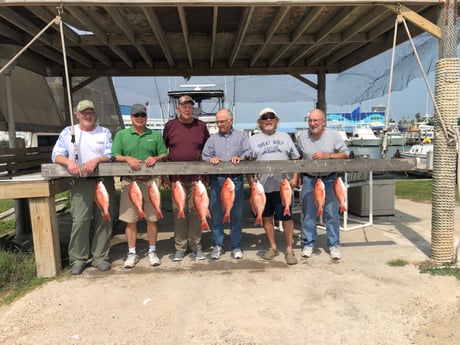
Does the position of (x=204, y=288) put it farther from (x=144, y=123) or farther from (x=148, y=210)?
(x=144, y=123)

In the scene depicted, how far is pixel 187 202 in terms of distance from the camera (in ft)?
14.6

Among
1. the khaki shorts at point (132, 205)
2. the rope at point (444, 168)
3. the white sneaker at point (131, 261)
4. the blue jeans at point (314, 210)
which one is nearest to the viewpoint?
the rope at point (444, 168)

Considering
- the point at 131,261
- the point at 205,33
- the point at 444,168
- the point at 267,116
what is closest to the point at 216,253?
the point at 131,261

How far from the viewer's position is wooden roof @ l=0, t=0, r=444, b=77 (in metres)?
4.19

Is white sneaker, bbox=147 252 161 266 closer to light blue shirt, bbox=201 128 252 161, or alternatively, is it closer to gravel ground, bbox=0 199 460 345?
gravel ground, bbox=0 199 460 345

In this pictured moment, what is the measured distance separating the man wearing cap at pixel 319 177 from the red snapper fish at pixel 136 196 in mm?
2060

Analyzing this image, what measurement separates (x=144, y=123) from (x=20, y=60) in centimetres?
363

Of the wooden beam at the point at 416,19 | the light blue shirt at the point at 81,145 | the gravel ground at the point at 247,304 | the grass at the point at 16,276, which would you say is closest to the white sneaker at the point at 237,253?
the gravel ground at the point at 247,304

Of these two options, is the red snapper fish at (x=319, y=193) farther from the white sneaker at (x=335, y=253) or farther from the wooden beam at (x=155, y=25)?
the wooden beam at (x=155, y=25)

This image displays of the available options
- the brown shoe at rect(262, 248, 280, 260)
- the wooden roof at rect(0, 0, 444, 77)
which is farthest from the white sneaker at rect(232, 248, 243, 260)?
the wooden roof at rect(0, 0, 444, 77)

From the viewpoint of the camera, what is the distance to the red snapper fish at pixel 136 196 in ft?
13.1

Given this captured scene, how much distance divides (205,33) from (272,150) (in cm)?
270

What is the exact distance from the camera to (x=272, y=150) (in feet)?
14.3

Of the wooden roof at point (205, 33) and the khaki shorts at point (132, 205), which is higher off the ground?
the wooden roof at point (205, 33)
